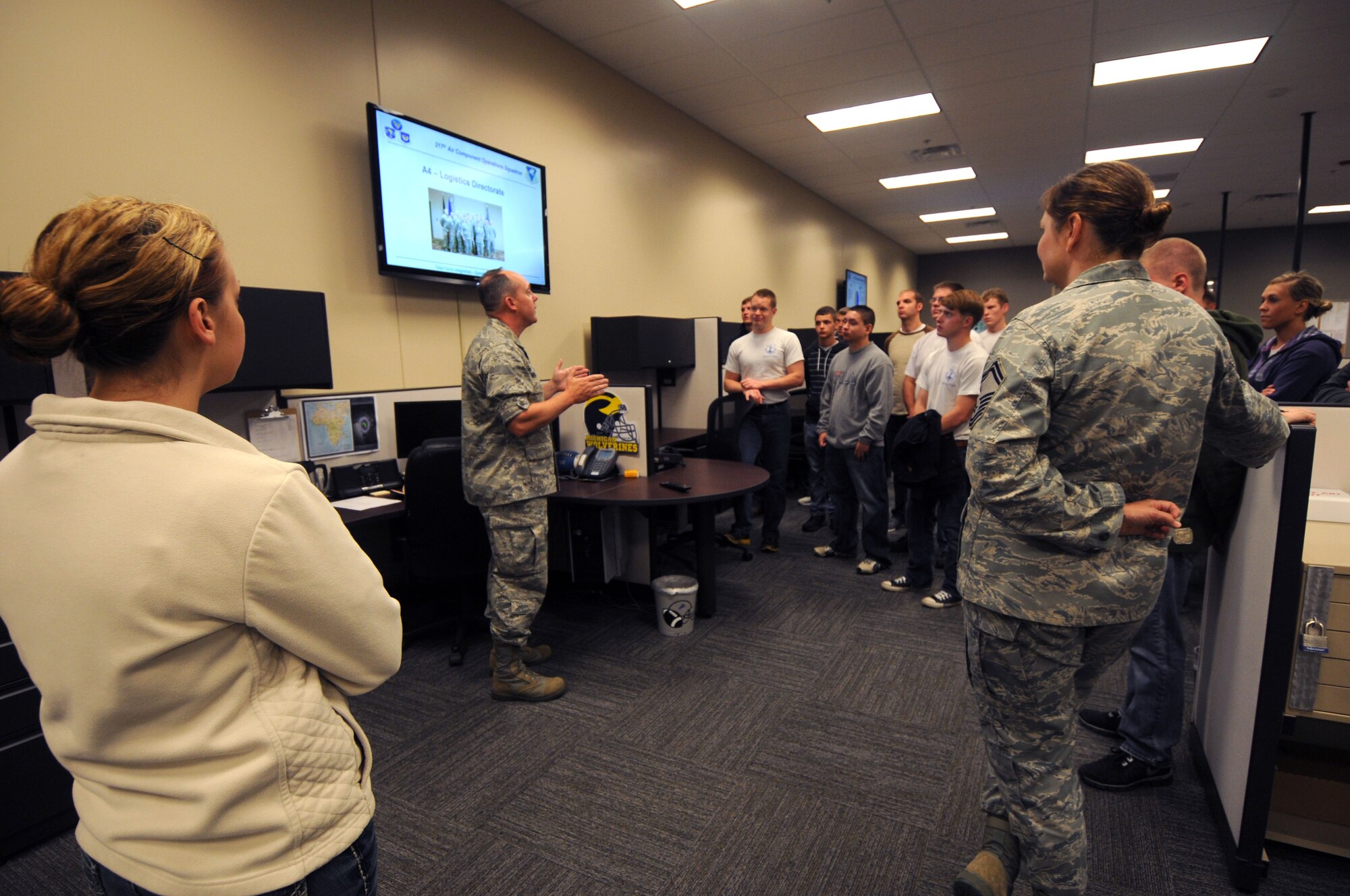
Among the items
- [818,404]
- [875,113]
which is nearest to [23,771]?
[818,404]

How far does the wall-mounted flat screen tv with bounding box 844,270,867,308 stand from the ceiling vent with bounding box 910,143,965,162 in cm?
216

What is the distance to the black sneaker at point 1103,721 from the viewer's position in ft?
6.69

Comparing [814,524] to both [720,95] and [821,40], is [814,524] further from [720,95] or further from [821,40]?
[720,95]

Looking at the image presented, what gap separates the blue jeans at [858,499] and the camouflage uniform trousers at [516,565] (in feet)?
6.07

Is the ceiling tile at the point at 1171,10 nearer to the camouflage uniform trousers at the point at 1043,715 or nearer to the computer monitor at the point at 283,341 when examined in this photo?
the camouflage uniform trousers at the point at 1043,715

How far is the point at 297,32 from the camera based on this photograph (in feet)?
8.27

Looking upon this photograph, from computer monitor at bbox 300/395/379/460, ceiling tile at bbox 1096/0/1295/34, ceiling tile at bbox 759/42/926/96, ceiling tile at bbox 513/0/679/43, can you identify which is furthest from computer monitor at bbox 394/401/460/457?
ceiling tile at bbox 1096/0/1295/34

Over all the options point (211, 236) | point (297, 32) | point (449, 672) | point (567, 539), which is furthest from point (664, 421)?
point (211, 236)

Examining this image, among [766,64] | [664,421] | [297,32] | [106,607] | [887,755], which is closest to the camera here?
[106,607]

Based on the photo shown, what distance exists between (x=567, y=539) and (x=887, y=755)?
176cm

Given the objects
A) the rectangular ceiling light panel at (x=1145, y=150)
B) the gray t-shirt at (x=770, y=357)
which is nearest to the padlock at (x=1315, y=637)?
the gray t-shirt at (x=770, y=357)

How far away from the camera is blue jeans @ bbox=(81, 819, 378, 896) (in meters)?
0.68

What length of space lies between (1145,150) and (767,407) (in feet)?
14.6

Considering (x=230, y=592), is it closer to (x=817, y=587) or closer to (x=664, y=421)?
(x=817, y=587)
